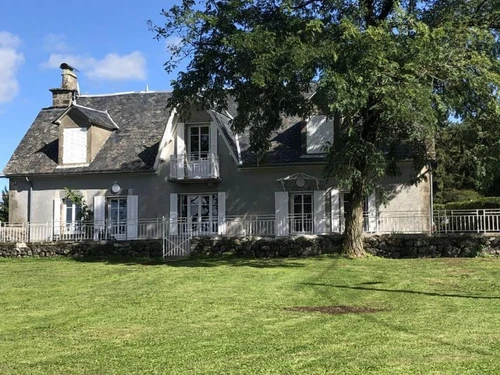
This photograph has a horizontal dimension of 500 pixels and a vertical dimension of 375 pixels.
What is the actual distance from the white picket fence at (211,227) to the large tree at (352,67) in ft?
10.4

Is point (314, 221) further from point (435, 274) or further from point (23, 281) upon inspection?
point (23, 281)

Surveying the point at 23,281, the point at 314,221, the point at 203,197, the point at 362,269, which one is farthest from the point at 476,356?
the point at 203,197

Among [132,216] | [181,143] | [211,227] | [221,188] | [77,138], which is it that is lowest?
[211,227]

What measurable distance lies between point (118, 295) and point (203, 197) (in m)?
12.5

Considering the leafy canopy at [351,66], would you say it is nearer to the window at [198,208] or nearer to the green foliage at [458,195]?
the window at [198,208]

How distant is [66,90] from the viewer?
93.6ft

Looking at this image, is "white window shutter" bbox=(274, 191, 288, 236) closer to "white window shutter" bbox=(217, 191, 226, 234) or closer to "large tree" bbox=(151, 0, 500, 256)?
"white window shutter" bbox=(217, 191, 226, 234)

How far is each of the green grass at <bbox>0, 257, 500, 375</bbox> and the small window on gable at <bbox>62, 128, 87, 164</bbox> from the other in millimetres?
9406

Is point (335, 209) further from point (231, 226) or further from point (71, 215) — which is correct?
point (71, 215)

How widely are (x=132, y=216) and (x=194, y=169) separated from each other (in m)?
3.32

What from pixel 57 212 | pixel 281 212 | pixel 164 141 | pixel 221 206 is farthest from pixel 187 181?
pixel 57 212

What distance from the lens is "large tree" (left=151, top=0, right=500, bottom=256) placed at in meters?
14.3

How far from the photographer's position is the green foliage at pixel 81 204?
80.5 ft

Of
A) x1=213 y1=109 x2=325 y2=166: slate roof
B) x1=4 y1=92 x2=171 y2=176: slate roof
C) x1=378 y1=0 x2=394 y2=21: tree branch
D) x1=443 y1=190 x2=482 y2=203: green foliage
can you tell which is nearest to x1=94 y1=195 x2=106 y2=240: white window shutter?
x1=4 y1=92 x2=171 y2=176: slate roof
